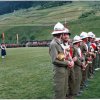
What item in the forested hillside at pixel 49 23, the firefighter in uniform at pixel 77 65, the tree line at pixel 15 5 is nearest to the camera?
the firefighter in uniform at pixel 77 65

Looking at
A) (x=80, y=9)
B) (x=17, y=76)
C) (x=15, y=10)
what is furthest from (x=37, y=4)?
(x=17, y=76)

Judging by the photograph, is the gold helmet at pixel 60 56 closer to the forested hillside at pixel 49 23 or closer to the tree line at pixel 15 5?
the forested hillside at pixel 49 23

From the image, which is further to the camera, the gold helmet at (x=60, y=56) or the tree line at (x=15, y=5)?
the tree line at (x=15, y=5)

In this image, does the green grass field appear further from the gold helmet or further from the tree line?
the tree line

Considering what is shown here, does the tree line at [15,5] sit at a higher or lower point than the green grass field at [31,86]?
higher

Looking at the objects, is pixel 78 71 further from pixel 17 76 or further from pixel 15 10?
pixel 15 10

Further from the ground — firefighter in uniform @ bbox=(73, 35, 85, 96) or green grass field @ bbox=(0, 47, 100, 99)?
firefighter in uniform @ bbox=(73, 35, 85, 96)

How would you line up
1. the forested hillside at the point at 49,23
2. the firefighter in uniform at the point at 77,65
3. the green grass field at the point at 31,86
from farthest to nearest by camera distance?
the forested hillside at the point at 49,23
the green grass field at the point at 31,86
the firefighter in uniform at the point at 77,65

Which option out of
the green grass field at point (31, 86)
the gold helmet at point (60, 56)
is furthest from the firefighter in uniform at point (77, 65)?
the gold helmet at point (60, 56)

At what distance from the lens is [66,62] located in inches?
426

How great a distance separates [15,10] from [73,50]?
460 feet

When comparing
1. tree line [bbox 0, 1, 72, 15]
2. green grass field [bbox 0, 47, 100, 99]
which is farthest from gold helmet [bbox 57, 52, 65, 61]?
tree line [bbox 0, 1, 72, 15]

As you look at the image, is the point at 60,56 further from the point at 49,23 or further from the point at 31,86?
the point at 49,23

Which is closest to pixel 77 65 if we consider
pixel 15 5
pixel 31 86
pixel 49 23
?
pixel 31 86
